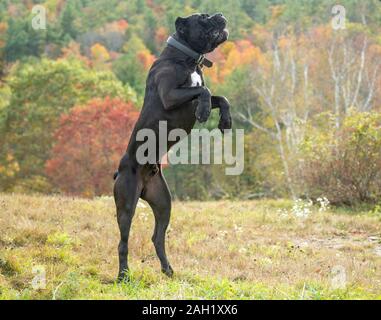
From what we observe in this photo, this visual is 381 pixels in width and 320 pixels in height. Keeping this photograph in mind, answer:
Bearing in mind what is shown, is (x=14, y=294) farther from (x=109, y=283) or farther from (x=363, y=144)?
(x=363, y=144)

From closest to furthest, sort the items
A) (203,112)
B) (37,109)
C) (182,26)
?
(203,112)
(182,26)
(37,109)

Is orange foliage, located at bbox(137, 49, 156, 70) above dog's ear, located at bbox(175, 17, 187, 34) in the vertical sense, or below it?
above

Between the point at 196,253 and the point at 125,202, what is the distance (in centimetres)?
202

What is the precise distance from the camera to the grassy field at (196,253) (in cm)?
507

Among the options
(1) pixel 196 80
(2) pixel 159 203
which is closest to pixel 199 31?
(1) pixel 196 80

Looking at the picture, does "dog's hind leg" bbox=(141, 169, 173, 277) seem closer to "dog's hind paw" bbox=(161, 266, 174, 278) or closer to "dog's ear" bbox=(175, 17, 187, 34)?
"dog's hind paw" bbox=(161, 266, 174, 278)

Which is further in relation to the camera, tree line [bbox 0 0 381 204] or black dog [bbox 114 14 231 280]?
tree line [bbox 0 0 381 204]

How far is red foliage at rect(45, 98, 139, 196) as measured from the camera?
30484mm

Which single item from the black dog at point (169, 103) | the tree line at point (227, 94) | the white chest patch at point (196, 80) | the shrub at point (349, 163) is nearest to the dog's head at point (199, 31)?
the black dog at point (169, 103)

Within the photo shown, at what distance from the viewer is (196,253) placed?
7664 mm

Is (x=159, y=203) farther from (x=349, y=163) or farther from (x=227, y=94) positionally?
(x=227, y=94)

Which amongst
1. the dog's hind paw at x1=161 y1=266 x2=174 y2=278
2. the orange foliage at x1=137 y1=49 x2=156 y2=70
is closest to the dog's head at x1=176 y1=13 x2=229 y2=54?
the dog's hind paw at x1=161 y1=266 x2=174 y2=278
